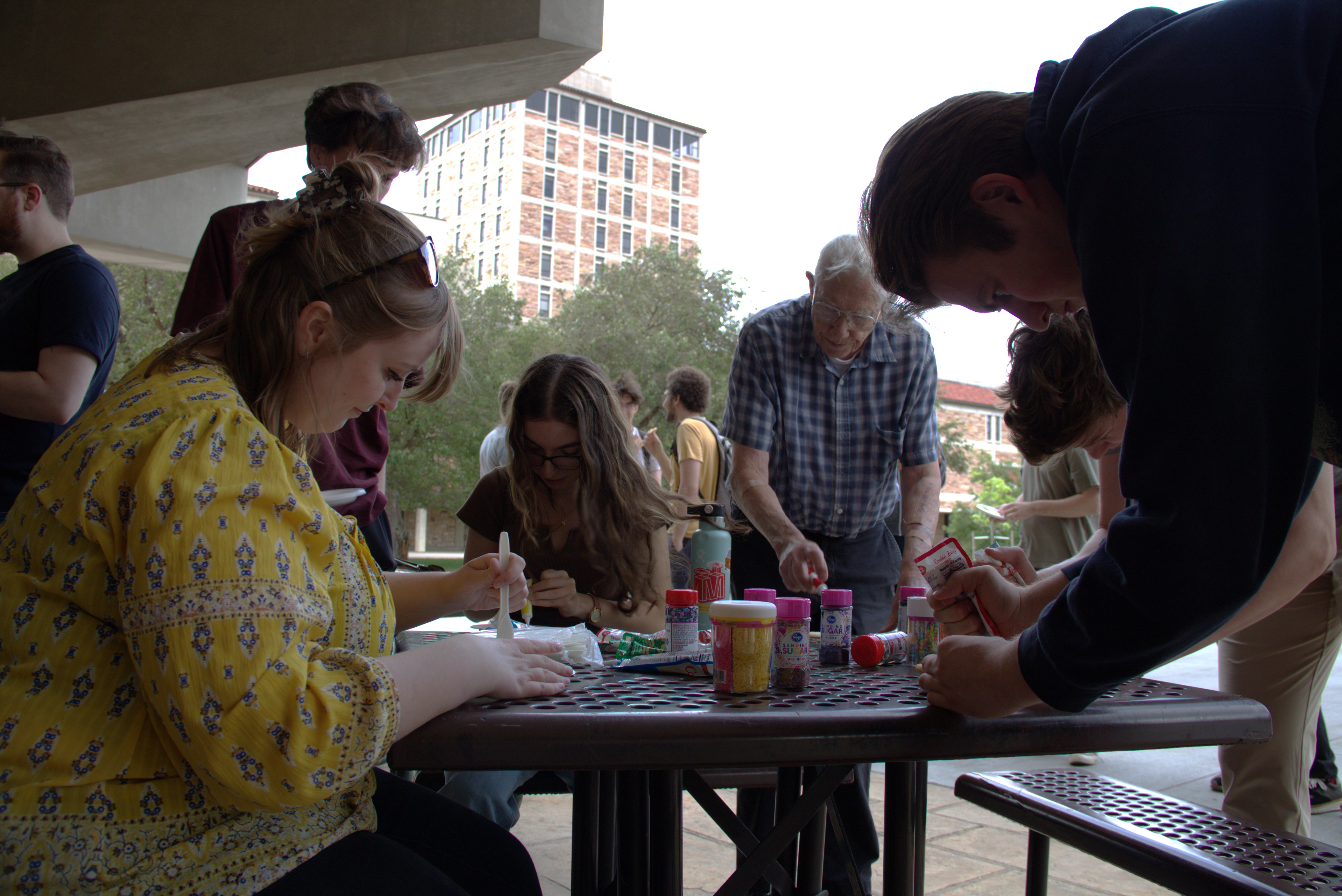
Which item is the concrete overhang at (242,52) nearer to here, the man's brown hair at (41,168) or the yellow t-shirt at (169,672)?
the man's brown hair at (41,168)

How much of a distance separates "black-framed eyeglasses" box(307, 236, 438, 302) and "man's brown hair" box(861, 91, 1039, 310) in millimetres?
679

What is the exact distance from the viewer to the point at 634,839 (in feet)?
3.99

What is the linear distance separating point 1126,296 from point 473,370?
55.6ft

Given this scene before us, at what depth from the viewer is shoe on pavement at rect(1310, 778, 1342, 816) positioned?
2.98m

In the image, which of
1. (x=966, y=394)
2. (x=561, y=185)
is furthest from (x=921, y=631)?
(x=561, y=185)

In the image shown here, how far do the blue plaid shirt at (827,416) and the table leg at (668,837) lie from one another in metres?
1.53

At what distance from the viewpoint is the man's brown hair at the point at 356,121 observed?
2287mm

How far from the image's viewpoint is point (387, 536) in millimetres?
2395

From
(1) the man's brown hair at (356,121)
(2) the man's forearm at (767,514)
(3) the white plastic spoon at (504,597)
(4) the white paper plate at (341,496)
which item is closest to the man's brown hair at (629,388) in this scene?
(2) the man's forearm at (767,514)

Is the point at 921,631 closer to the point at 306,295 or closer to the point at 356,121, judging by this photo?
the point at 306,295

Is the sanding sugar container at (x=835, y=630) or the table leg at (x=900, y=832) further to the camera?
the sanding sugar container at (x=835, y=630)

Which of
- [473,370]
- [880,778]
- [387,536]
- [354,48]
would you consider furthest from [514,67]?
[473,370]

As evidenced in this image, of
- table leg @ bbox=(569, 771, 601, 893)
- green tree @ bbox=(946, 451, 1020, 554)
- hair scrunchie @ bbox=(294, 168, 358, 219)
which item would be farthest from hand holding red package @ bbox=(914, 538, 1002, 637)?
green tree @ bbox=(946, 451, 1020, 554)

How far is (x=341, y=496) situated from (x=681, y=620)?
32.7 inches
